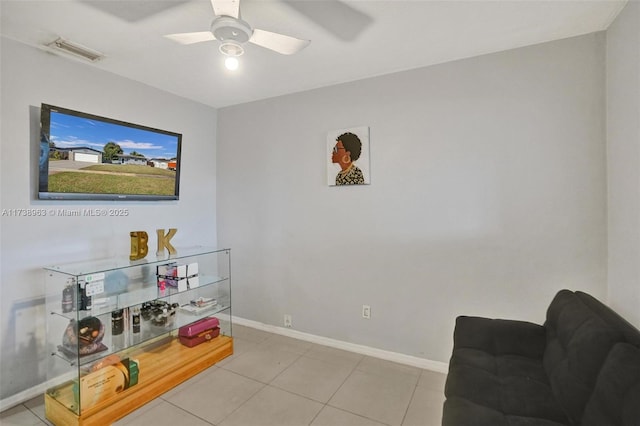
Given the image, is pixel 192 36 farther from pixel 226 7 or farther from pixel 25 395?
pixel 25 395

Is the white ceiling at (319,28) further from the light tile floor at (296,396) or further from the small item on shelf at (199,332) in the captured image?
the light tile floor at (296,396)

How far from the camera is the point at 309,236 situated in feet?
10.1

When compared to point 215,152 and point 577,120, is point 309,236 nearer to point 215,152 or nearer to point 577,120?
point 215,152

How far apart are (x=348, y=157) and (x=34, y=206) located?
8.15 feet

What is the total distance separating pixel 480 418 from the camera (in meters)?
1.26

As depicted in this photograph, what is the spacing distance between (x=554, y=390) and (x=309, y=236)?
213 centimetres

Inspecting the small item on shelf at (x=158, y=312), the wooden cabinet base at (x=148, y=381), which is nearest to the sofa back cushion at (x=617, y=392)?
the wooden cabinet base at (x=148, y=381)

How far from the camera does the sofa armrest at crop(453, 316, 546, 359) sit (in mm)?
1807

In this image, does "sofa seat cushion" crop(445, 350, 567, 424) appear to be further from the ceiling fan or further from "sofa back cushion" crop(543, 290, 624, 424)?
the ceiling fan

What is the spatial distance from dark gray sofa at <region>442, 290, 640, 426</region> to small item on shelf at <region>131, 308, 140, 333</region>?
2.26m

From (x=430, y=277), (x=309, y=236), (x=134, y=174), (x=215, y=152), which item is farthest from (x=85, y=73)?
(x=430, y=277)

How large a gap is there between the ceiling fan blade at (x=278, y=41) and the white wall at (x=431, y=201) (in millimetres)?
1204

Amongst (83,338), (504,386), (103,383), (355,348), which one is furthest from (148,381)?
(504,386)

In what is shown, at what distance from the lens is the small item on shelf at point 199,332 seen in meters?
2.70
